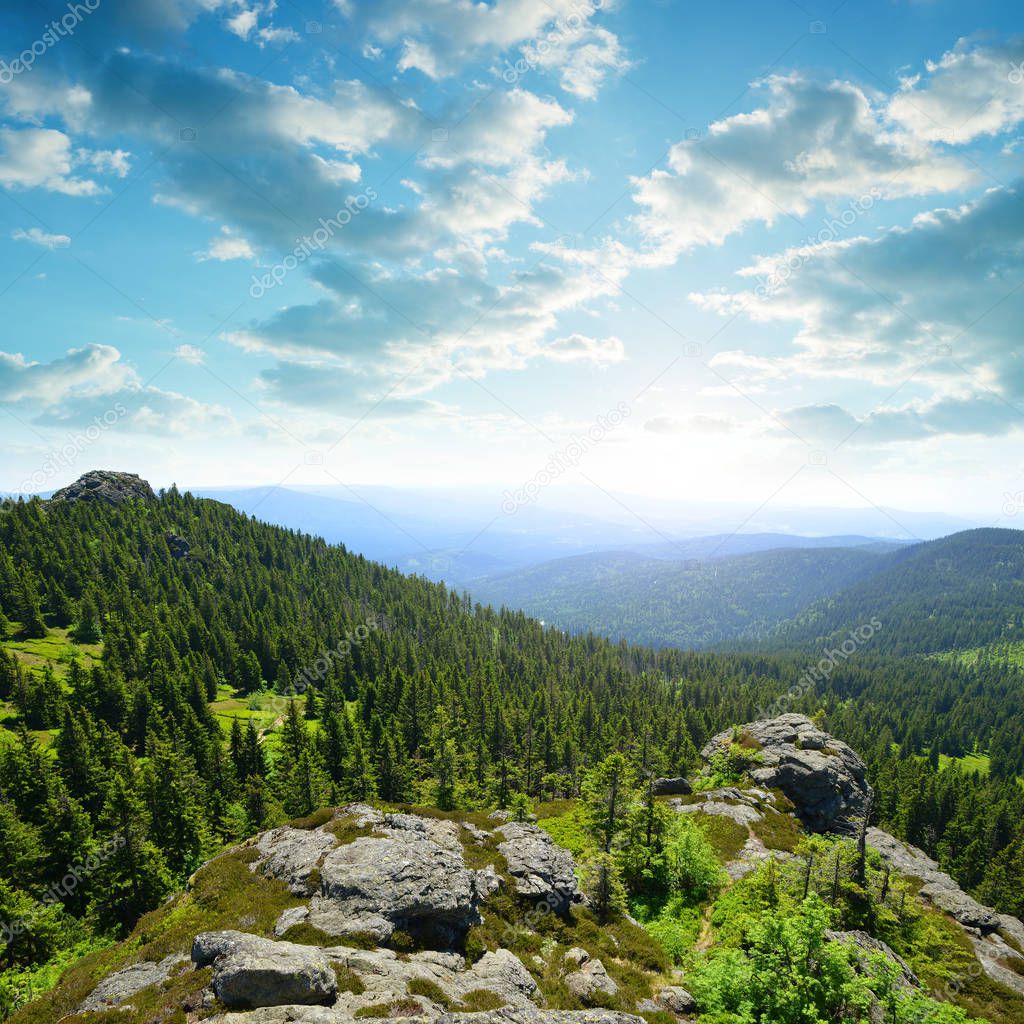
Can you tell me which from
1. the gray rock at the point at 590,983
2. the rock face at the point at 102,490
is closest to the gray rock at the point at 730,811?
the gray rock at the point at 590,983

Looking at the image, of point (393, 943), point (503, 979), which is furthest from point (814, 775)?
point (393, 943)

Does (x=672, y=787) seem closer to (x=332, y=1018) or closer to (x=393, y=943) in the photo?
(x=393, y=943)

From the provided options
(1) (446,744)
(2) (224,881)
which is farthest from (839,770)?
(2) (224,881)

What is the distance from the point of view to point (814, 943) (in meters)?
20.3

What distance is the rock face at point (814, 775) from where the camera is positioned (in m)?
69.9

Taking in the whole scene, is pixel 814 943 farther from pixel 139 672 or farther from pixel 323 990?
pixel 139 672

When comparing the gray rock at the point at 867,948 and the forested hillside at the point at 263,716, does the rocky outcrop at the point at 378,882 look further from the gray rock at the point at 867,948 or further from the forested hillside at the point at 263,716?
the forested hillside at the point at 263,716

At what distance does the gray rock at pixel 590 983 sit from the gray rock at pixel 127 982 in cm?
1833

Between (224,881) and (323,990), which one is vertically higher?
(323,990)

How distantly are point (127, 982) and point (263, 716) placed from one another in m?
87.8

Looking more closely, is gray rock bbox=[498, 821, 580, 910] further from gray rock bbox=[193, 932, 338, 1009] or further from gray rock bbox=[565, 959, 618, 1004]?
gray rock bbox=[193, 932, 338, 1009]

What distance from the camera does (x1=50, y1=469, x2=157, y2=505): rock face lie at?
182 meters

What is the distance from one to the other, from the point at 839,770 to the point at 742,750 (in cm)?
1343

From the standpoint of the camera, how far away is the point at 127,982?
21.5m
